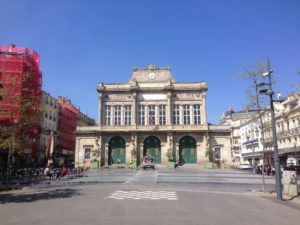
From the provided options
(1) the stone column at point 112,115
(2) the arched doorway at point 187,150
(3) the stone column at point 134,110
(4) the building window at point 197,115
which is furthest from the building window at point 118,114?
(4) the building window at point 197,115

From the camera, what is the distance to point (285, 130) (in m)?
48.5

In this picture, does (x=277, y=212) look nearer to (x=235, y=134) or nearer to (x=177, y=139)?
(x=177, y=139)

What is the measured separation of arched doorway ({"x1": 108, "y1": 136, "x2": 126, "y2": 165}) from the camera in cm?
5188

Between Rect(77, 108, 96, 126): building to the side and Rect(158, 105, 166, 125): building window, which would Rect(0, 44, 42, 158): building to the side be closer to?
Rect(158, 105, 166, 125): building window

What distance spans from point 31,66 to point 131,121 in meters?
20.1

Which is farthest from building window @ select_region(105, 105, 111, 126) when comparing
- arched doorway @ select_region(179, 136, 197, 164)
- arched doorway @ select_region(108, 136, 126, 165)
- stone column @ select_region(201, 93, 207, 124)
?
stone column @ select_region(201, 93, 207, 124)

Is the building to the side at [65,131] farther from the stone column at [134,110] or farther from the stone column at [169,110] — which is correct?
the stone column at [169,110]

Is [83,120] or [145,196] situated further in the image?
[83,120]

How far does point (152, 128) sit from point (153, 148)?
396 centimetres

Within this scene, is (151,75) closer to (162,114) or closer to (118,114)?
(162,114)

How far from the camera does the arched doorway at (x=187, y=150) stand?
169ft

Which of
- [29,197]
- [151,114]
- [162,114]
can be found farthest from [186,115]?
[29,197]

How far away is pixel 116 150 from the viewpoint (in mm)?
52156

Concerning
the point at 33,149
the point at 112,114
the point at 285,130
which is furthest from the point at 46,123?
the point at 285,130
